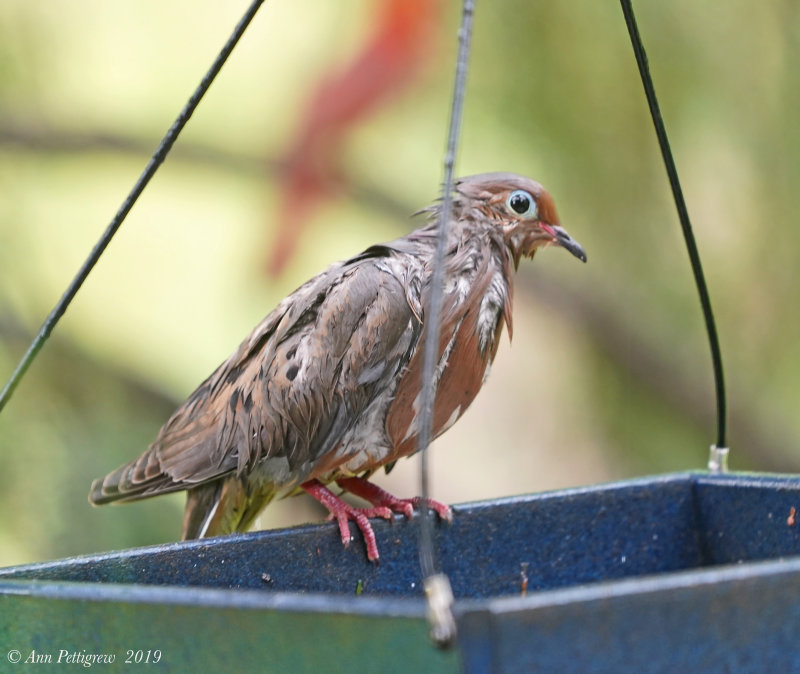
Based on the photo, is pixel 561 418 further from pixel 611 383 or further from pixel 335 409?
pixel 335 409

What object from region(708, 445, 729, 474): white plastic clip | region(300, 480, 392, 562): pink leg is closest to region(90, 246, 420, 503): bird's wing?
region(300, 480, 392, 562): pink leg

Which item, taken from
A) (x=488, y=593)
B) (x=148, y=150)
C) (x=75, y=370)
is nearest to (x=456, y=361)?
(x=488, y=593)

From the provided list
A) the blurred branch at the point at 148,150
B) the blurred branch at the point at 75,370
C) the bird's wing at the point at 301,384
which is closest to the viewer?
the bird's wing at the point at 301,384

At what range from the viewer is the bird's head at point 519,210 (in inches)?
87.4

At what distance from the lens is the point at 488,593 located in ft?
6.40

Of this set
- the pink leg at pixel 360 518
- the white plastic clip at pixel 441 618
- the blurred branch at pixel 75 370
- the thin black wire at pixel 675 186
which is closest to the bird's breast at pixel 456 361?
the pink leg at pixel 360 518

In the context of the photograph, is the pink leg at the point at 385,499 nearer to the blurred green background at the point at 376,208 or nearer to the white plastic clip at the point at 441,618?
the white plastic clip at the point at 441,618

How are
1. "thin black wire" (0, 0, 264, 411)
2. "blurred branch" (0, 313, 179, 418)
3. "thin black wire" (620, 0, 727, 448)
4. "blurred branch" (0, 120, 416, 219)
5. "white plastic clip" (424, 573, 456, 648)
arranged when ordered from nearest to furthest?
"white plastic clip" (424, 573, 456, 648) < "thin black wire" (0, 0, 264, 411) < "thin black wire" (620, 0, 727, 448) < "blurred branch" (0, 313, 179, 418) < "blurred branch" (0, 120, 416, 219)

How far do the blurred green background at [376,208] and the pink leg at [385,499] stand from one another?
1.30 metres

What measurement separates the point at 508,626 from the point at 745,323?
10.2 ft

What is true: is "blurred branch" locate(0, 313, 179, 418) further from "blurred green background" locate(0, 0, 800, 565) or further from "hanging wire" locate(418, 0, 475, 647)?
"hanging wire" locate(418, 0, 475, 647)

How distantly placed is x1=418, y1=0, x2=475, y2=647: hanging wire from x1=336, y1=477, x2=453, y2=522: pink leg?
0.65m

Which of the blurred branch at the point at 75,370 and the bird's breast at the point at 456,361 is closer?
the bird's breast at the point at 456,361

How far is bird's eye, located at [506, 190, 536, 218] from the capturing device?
2.22m
